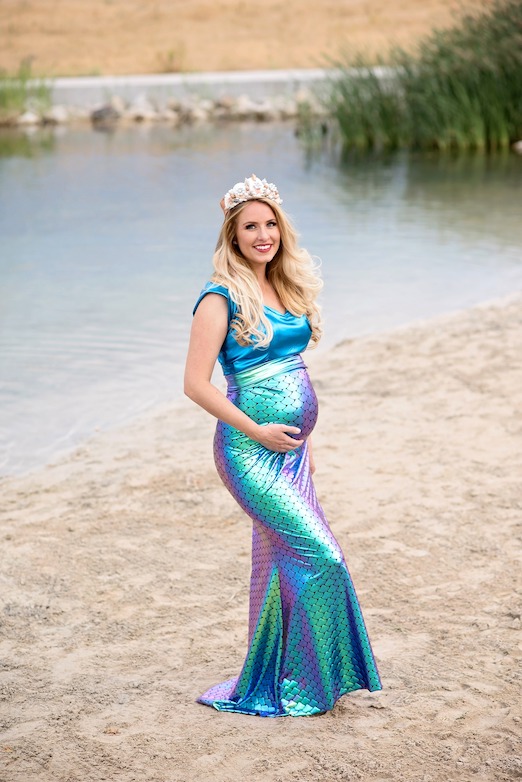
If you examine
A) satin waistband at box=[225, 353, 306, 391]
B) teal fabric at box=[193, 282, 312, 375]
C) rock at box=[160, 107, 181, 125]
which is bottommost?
satin waistband at box=[225, 353, 306, 391]

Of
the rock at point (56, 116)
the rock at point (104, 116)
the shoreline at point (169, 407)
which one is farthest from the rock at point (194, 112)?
the shoreline at point (169, 407)

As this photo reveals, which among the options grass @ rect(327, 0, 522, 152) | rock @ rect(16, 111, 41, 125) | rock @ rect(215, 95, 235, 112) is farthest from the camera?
rock @ rect(215, 95, 235, 112)

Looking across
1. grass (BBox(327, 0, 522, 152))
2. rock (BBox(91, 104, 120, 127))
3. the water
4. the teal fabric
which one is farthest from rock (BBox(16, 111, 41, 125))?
the teal fabric

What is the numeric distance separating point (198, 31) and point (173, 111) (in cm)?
1298

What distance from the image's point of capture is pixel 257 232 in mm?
3342

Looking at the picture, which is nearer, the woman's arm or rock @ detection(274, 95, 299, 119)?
the woman's arm

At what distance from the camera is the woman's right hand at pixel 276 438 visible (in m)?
3.25

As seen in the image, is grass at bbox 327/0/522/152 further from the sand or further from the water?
the sand

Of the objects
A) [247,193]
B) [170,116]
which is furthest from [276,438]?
[170,116]

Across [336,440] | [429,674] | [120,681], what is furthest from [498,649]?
[336,440]

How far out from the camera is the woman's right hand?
3.25 m

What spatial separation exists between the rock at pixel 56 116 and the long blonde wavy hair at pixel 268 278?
69.9 feet

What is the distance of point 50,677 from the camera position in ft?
12.3

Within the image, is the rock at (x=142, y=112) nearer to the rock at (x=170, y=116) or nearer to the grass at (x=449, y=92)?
the rock at (x=170, y=116)
